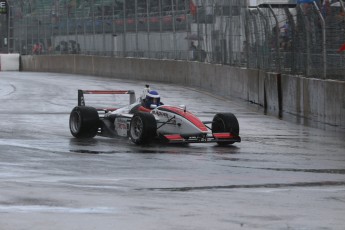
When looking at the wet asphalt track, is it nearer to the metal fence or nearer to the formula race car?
the formula race car

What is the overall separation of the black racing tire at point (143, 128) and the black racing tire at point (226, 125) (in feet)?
4.16

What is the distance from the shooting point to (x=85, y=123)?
17.8 metres

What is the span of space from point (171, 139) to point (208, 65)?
20.1m

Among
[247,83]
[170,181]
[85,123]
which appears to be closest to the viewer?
A: [170,181]

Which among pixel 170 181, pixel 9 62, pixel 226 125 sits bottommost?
pixel 170 181

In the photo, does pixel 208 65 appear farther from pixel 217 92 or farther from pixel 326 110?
pixel 326 110

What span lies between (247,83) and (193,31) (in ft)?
37.8

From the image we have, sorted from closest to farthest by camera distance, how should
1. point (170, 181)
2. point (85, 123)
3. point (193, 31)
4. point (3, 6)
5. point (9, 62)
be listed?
point (170, 181), point (85, 123), point (193, 31), point (9, 62), point (3, 6)

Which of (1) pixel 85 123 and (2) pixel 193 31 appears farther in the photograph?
(2) pixel 193 31

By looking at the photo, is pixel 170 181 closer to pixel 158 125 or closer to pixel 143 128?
pixel 143 128

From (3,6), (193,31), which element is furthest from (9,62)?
(193,31)

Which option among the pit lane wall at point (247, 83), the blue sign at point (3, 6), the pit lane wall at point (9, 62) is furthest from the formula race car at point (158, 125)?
the blue sign at point (3, 6)

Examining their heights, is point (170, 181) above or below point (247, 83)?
below

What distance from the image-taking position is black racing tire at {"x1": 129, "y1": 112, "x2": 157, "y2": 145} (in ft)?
53.0
